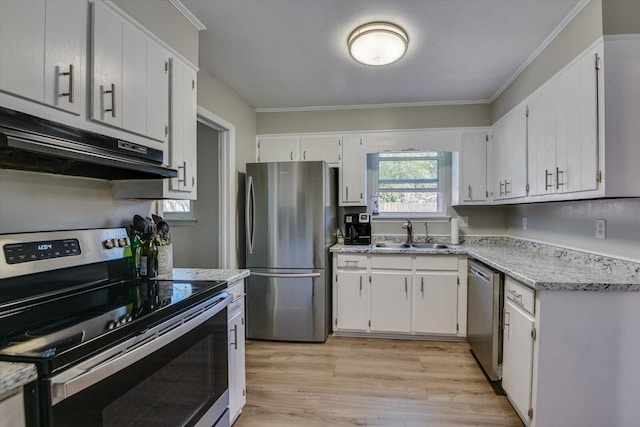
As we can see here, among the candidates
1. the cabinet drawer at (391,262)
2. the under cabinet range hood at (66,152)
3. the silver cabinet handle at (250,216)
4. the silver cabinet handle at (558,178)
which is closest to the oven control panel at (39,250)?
the under cabinet range hood at (66,152)

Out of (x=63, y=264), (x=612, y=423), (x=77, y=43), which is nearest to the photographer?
(x=77, y=43)

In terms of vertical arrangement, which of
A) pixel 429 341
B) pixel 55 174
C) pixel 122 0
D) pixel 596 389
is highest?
pixel 122 0

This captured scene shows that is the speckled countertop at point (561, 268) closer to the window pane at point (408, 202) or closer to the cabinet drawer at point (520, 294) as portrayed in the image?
the cabinet drawer at point (520, 294)

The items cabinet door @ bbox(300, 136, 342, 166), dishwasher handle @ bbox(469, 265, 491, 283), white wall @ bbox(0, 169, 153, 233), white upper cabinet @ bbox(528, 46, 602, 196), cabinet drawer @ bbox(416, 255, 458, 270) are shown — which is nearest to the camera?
white wall @ bbox(0, 169, 153, 233)

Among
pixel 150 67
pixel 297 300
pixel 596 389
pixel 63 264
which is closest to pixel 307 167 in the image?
pixel 297 300

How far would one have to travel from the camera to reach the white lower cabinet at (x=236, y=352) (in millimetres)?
1886

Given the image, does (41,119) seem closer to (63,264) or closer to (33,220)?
(33,220)

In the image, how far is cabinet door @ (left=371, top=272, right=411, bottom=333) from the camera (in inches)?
130

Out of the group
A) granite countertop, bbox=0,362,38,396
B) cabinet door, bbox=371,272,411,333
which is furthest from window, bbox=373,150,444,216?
granite countertop, bbox=0,362,38,396

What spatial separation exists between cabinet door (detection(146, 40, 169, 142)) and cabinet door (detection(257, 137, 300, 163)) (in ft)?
6.64

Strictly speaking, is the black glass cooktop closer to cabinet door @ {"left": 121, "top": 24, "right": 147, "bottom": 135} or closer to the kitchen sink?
cabinet door @ {"left": 121, "top": 24, "right": 147, "bottom": 135}

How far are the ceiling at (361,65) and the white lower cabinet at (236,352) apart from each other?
5.40ft

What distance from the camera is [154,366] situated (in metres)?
1.18

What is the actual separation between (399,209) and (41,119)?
3.42 m
